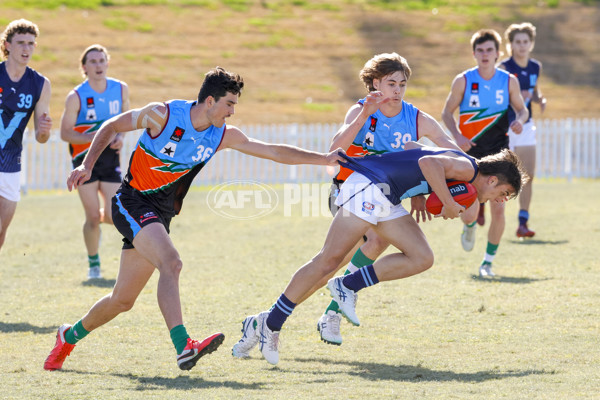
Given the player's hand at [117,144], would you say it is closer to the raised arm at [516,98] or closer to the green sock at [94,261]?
the green sock at [94,261]

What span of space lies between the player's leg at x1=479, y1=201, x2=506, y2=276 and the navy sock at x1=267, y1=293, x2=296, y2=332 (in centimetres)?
389

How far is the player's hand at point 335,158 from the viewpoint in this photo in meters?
5.96

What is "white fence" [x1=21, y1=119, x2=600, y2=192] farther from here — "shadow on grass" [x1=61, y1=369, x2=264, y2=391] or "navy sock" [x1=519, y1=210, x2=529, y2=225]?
"shadow on grass" [x1=61, y1=369, x2=264, y2=391]

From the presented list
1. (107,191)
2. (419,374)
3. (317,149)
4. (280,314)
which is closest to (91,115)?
(107,191)

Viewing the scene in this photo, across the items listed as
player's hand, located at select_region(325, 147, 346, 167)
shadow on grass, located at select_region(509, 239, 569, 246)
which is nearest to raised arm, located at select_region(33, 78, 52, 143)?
player's hand, located at select_region(325, 147, 346, 167)

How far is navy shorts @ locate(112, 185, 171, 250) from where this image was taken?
5758 mm

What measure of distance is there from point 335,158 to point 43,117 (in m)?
2.97

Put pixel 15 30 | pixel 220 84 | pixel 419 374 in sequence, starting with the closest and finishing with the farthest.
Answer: pixel 419 374 → pixel 220 84 → pixel 15 30

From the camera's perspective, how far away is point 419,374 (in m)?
5.59

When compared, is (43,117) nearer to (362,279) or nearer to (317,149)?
(362,279)

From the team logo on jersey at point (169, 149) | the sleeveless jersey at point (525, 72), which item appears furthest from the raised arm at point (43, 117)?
the sleeveless jersey at point (525, 72)

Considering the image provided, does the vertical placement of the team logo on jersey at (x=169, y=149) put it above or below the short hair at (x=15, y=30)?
below

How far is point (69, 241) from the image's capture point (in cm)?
1306

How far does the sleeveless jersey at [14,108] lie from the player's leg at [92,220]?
5.77 ft
